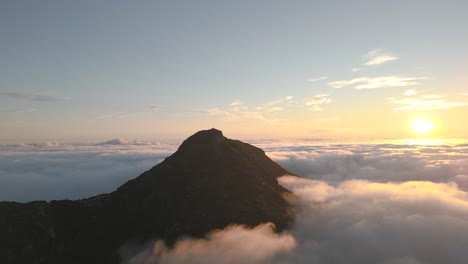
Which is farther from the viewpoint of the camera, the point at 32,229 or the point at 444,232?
the point at 444,232

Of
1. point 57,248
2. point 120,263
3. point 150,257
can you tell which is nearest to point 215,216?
point 150,257

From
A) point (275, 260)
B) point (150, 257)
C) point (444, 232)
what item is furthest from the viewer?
point (444, 232)

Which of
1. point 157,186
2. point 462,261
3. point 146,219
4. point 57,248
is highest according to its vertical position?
point 157,186

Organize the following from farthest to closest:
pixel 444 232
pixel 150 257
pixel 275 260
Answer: pixel 444 232
pixel 275 260
pixel 150 257

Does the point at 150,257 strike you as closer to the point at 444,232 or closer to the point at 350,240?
the point at 350,240

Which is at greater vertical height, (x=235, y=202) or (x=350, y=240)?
(x=235, y=202)

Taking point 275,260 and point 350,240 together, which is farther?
point 350,240

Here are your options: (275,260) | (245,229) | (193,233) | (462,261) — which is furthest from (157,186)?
(462,261)

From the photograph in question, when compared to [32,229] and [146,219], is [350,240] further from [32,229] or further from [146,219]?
[32,229]

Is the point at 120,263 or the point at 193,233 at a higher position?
the point at 193,233
